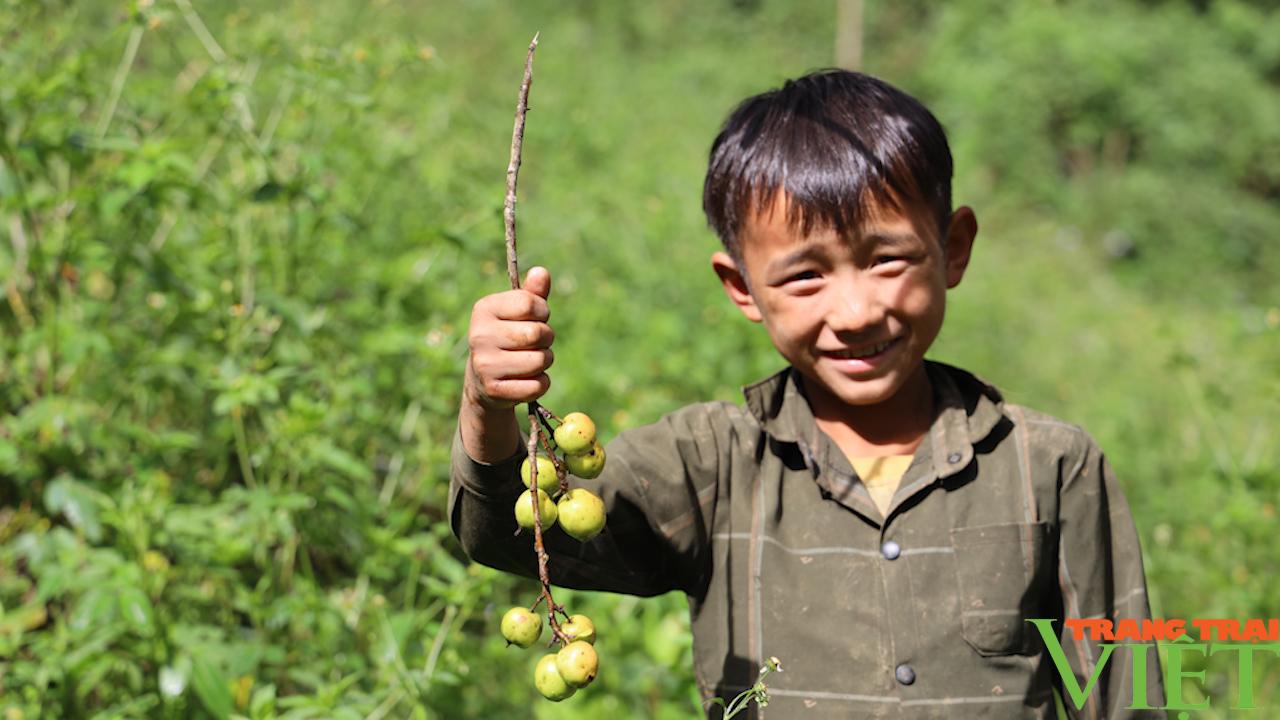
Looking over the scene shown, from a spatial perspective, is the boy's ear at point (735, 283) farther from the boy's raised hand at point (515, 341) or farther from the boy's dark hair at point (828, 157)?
the boy's raised hand at point (515, 341)

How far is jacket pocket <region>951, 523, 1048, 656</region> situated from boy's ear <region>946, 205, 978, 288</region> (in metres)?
0.36

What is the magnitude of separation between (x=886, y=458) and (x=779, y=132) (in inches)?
18.3

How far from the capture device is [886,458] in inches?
67.2

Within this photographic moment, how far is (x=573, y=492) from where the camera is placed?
125 cm

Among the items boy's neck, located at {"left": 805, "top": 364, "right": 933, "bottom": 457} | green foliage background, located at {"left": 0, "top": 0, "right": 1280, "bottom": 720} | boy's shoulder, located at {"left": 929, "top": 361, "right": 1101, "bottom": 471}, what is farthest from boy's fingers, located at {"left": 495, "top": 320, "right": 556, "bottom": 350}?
green foliage background, located at {"left": 0, "top": 0, "right": 1280, "bottom": 720}

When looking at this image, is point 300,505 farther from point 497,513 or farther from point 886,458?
point 886,458

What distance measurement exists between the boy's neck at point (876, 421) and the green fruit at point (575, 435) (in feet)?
1.90

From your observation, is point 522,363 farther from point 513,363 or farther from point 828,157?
point 828,157

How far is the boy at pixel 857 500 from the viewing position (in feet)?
5.12

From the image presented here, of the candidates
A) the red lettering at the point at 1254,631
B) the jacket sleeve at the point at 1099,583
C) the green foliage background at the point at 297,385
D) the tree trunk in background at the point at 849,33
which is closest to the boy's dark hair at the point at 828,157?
the jacket sleeve at the point at 1099,583

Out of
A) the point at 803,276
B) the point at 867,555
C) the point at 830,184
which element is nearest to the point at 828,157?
the point at 830,184

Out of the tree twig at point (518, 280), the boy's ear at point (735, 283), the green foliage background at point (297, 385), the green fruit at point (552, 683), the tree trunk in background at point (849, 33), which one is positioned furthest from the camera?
the tree trunk in background at point (849, 33)

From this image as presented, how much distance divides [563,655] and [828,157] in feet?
2.49

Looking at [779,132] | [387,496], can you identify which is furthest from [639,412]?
[779,132]
